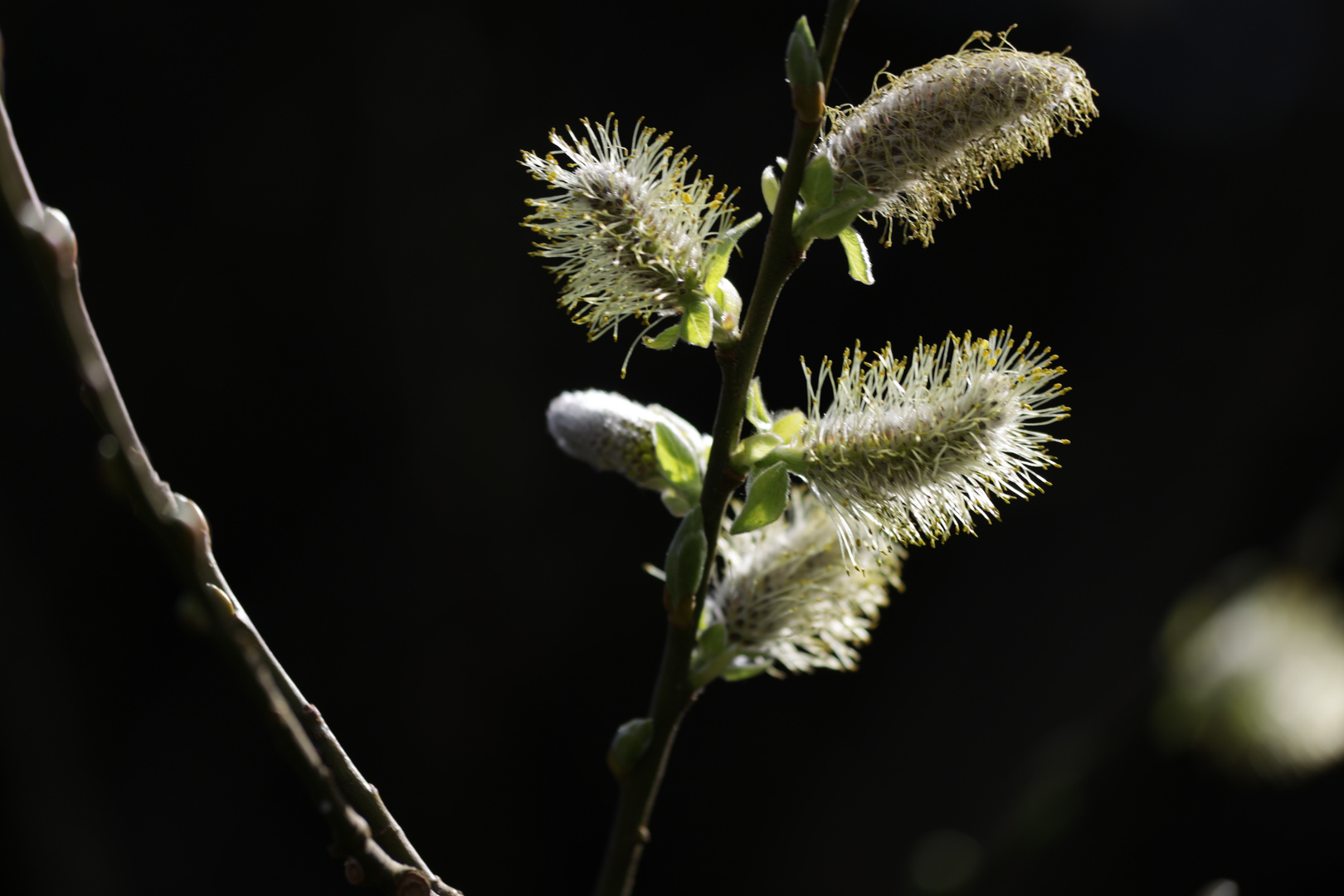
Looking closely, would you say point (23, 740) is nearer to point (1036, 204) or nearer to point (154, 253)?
point (154, 253)

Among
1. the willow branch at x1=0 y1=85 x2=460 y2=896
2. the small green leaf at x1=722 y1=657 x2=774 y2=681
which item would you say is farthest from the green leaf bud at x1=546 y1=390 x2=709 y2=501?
the willow branch at x1=0 y1=85 x2=460 y2=896

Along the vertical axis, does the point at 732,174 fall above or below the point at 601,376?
above

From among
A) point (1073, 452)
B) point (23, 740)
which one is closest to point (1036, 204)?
point (1073, 452)

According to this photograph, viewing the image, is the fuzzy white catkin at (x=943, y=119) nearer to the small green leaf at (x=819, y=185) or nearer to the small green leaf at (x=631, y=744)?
the small green leaf at (x=819, y=185)

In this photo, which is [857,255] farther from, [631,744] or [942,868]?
[942,868]

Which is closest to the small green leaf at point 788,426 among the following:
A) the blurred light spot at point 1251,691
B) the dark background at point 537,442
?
the blurred light spot at point 1251,691
